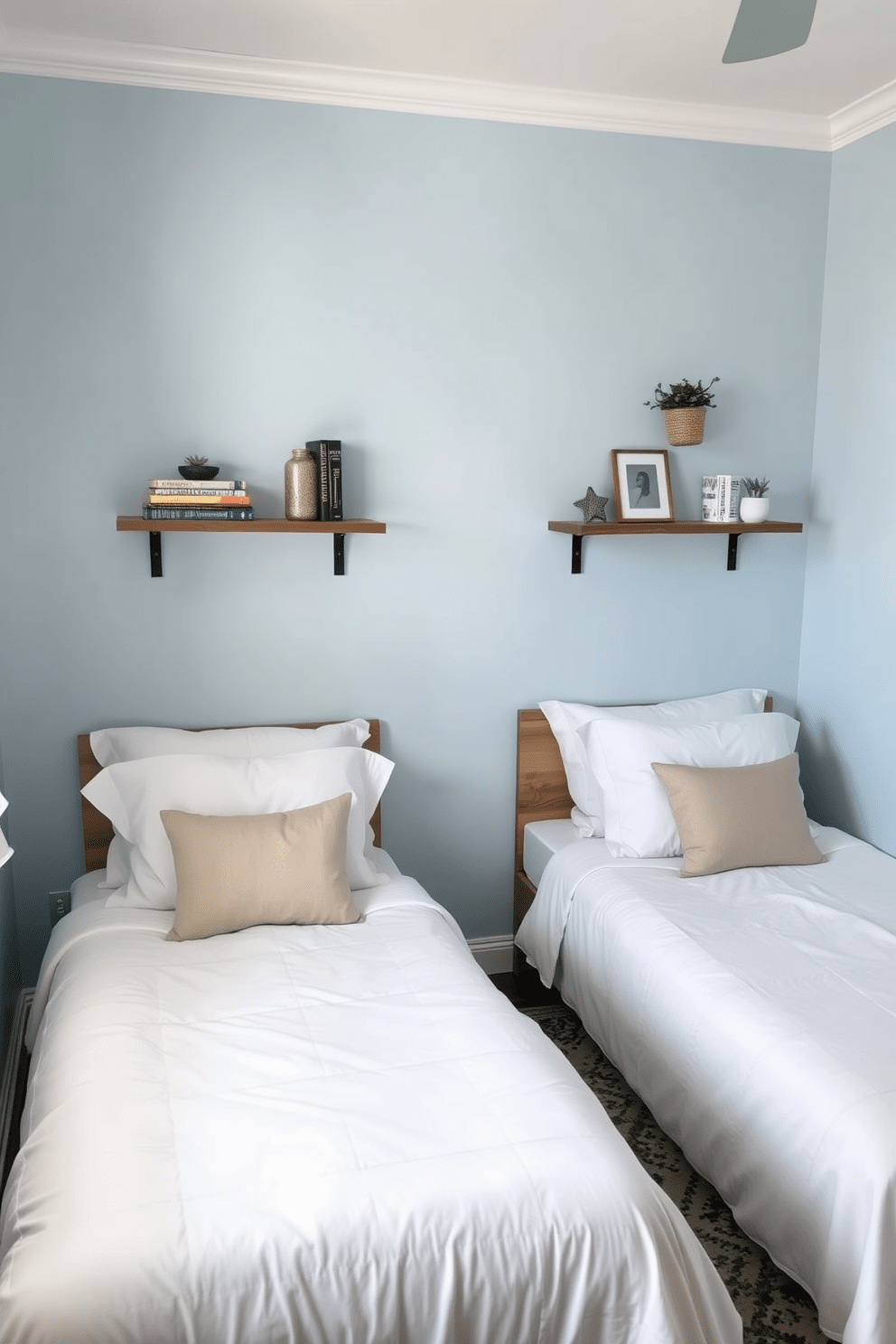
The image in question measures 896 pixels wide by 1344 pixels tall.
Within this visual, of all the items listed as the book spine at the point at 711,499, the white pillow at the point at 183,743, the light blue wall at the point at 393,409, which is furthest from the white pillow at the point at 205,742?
the book spine at the point at 711,499

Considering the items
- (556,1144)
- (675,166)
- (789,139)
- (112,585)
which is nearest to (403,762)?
(112,585)

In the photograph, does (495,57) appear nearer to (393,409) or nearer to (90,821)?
(393,409)

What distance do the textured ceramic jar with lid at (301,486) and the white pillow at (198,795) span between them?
619 millimetres

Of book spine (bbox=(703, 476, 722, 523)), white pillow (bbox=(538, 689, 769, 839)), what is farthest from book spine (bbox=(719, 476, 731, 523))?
white pillow (bbox=(538, 689, 769, 839))

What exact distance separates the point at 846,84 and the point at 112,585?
92.2 inches

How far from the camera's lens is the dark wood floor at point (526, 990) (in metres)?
3.09

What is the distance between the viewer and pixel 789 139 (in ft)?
10.0

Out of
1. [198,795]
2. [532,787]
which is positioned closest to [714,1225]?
[532,787]

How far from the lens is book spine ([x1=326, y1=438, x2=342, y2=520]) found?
2.71 meters

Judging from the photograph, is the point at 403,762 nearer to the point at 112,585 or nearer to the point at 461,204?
the point at 112,585

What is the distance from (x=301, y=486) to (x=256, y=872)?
0.99m

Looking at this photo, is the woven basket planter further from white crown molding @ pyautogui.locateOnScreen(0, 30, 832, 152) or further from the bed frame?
the bed frame

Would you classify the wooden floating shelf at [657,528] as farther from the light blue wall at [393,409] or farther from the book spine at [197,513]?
the book spine at [197,513]

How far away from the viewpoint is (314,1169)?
1.57 meters
